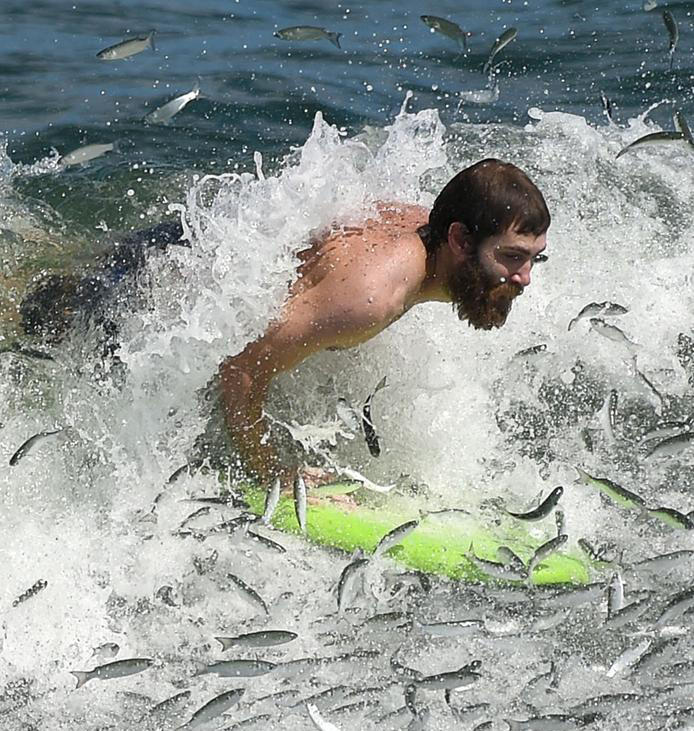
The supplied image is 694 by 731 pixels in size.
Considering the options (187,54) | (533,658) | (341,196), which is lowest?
(187,54)

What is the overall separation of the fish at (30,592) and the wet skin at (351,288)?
114 cm

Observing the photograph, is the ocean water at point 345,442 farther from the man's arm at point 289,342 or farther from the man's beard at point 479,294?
the man's beard at point 479,294

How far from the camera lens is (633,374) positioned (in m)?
7.27

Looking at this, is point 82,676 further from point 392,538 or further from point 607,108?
point 607,108

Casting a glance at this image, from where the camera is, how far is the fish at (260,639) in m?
4.58

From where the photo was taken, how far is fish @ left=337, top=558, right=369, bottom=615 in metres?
4.88

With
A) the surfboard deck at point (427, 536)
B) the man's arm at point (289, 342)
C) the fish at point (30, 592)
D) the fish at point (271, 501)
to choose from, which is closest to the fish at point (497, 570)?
the surfboard deck at point (427, 536)

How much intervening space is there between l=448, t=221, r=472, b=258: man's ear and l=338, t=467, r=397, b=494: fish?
113 centimetres

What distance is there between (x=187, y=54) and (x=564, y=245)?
625cm

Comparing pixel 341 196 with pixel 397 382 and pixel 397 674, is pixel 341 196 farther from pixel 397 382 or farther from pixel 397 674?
pixel 397 674

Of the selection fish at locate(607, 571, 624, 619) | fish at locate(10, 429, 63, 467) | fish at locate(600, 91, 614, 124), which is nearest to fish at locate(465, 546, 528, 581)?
fish at locate(607, 571, 624, 619)

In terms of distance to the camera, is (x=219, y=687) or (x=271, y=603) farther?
(x=271, y=603)

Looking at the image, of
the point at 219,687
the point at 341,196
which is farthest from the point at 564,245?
the point at 219,687

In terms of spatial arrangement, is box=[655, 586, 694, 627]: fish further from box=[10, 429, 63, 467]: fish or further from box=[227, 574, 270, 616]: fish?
box=[10, 429, 63, 467]: fish
